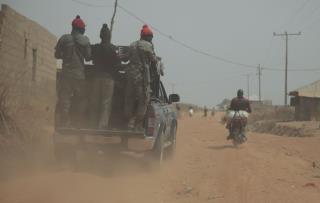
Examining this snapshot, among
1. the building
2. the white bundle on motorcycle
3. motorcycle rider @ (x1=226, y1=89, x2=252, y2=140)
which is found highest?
the building

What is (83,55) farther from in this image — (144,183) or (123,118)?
(144,183)

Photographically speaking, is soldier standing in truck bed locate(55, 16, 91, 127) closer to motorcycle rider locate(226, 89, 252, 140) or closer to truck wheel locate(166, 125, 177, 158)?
truck wheel locate(166, 125, 177, 158)

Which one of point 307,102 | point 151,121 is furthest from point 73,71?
point 307,102

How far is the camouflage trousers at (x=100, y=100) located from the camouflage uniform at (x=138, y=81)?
33cm

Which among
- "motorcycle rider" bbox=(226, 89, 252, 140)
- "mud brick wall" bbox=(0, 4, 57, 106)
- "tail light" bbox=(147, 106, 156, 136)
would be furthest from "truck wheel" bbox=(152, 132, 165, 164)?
"motorcycle rider" bbox=(226, 89, 252, 140)

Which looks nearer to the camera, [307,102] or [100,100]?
[100,100]

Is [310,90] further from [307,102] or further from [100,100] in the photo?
[100,100]

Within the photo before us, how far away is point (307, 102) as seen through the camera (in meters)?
43.5

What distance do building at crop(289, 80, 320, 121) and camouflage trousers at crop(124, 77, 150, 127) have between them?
1413 inches

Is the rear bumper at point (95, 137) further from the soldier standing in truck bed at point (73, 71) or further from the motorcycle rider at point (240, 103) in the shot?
the motorcycle rider at point (240, 103)

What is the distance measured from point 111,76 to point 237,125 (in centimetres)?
726

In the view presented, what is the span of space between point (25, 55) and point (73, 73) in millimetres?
9959

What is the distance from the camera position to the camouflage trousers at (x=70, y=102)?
8.79 metres

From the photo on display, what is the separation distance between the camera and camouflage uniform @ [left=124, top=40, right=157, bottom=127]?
8.92m
